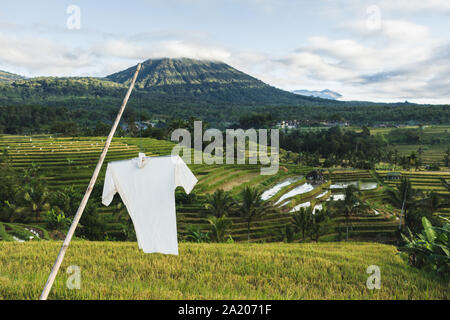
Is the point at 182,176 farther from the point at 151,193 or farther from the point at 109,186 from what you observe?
the point at 109,186

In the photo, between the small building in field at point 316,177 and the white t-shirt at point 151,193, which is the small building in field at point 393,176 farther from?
the white t-shirt at point 151,193

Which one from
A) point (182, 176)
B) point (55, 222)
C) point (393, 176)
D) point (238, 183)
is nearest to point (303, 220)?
point (238, 183)

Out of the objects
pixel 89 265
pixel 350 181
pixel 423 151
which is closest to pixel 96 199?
pixel 89 265

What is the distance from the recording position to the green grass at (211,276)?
14.7 feet

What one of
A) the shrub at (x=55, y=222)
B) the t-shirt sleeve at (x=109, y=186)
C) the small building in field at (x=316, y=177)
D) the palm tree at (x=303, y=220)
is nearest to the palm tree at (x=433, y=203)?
the palm tree at (x=303, y=220)

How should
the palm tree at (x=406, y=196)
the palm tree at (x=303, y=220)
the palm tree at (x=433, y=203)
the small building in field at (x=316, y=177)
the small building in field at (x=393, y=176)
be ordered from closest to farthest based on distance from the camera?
the palm tree at (x=303, y=220)
the palm tree at (x=433, y=203)
the palm tree at (x=406, y=196)
the small building in field at (x=316, y=177)
the small building in field at (x=393, y=176)

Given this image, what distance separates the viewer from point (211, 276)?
5445mm

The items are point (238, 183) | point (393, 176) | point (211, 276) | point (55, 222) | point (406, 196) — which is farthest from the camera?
point (393, 176)

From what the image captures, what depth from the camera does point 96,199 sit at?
86.7 feet

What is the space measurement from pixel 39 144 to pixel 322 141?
6847 centimetres

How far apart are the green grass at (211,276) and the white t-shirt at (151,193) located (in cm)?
84

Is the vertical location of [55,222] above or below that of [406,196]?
below

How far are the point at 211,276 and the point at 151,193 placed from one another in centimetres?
223
